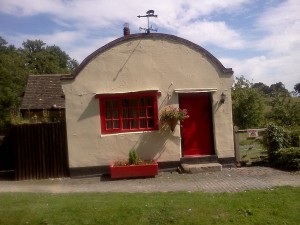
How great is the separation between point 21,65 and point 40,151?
4294 centimetres

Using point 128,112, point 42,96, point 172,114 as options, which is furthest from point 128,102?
point 42,96

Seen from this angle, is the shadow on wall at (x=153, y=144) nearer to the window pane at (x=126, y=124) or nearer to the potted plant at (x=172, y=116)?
the potted plant at (x=172, y=116)

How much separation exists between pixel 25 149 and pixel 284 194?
8.44 meters

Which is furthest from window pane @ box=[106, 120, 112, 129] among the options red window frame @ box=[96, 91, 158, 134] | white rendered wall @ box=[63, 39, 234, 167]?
white rendered wall @ box=[63, 39, 234, 167]

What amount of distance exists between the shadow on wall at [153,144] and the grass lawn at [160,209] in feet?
11.8

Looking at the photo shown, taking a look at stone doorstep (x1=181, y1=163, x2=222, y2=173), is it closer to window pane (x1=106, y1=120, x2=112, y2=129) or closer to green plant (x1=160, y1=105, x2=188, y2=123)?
green plant (x1=160, y1=105, x2=188, y2=123)

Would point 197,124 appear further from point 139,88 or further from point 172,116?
point 139,88

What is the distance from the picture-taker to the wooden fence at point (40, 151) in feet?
38.9

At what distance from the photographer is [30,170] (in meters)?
11.9

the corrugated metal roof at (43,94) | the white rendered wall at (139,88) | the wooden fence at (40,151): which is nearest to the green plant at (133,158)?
the white rendered wall at (139,88)

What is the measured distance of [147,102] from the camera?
12.5 m

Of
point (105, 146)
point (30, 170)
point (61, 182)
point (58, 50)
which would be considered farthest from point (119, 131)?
point (58, 50)

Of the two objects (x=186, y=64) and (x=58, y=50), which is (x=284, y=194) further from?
(x=58, y=50)

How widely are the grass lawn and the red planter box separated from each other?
8.68 ft
